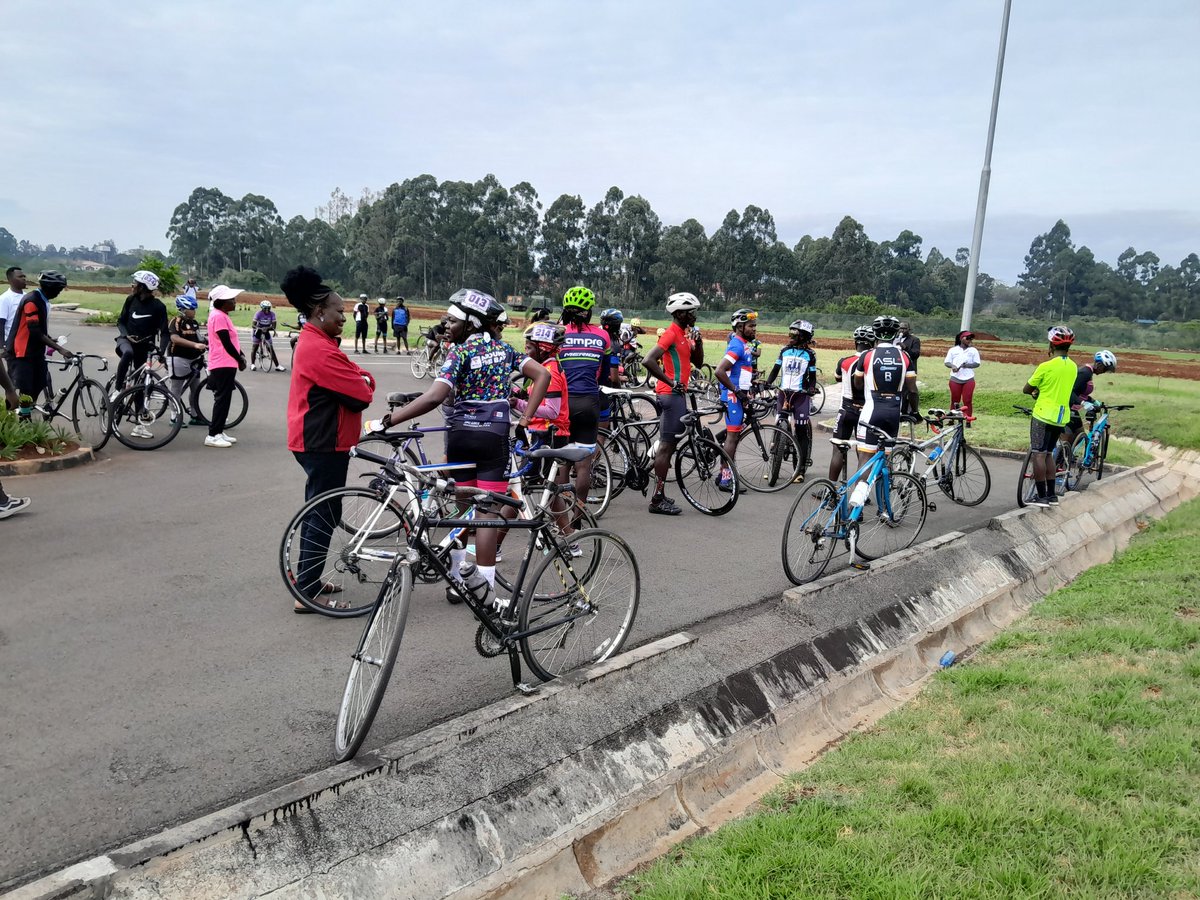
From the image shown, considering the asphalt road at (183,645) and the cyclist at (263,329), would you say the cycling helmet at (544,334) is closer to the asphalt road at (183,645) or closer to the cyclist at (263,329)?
the asphalt road at (183,645)

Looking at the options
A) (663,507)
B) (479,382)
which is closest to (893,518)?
(663,507)

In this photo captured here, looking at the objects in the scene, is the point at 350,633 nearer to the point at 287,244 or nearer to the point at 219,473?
the point at 219,473

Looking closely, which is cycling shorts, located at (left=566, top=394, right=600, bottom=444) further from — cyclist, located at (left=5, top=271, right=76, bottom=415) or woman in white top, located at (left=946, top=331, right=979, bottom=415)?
woman in white top, located at (left=946, top=331, right=979, bottom=415)

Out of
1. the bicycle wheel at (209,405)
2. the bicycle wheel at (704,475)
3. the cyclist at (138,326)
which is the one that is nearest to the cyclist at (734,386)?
the bicycle wheel at (704,475)

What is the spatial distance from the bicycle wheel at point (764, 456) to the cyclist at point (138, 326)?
25.2ft

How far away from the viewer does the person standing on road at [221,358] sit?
10.2m

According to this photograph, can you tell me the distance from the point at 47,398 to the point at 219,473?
3.07 metres

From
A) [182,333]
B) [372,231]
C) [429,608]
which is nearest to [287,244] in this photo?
[372,231]

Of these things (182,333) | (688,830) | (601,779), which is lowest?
(688,830)

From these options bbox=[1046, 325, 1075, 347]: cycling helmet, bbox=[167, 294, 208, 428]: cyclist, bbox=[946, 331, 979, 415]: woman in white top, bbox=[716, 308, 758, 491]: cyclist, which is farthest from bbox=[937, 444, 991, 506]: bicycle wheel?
bbox=[167, 294, 208, 428]: cyclist

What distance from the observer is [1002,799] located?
3600 millimetres

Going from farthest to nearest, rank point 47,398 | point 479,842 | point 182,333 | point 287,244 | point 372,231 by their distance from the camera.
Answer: point 287,244 → point 372,231 → point 182,333 → point 47,398 → point 479,842

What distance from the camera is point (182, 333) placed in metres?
12.0

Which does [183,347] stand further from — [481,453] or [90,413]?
[481,453]
